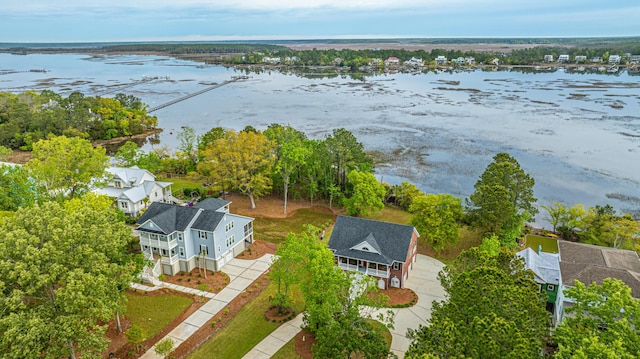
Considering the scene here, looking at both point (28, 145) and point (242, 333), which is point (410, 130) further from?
point (28, 145)

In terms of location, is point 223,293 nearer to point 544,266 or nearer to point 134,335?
point 134,335

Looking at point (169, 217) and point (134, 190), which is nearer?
point (169, 217)

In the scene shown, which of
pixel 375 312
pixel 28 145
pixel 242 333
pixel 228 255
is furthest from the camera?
pixel 28 145

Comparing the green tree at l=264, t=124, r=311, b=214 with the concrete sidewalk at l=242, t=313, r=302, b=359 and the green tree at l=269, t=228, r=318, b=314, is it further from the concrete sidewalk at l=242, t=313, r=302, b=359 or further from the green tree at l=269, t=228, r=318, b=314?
the concrete sidewalk at l=242, t=313, r=302, b=359

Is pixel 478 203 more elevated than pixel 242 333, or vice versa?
pixel 478 203

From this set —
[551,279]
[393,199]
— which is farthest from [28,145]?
[551,279]

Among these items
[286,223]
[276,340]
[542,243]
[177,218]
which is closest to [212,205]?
[177,218]
